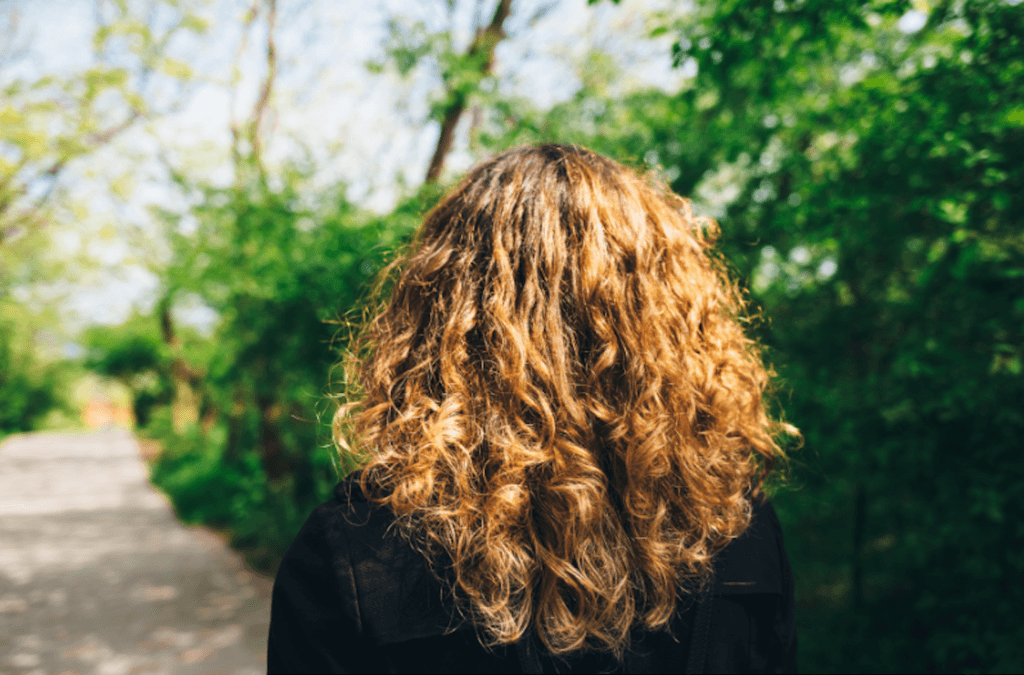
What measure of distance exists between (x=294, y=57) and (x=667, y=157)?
626cm

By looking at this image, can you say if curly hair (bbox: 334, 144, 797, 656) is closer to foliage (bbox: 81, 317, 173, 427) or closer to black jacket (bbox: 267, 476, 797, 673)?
black jacket (bbox: 267, 476, 797, 673)

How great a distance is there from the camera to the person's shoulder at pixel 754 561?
41.7 inches

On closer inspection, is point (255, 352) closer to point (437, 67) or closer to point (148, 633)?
point (148, 633)

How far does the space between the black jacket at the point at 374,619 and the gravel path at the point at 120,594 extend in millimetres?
3943

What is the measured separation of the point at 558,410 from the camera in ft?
3.44

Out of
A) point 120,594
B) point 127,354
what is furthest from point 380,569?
point 127,354

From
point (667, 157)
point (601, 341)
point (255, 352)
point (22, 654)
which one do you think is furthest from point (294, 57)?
point (601, 341)

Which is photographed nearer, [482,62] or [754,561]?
[754,561]

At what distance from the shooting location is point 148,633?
15.0 feet

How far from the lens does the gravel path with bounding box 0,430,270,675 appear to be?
420 cm

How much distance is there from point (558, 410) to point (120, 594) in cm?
627

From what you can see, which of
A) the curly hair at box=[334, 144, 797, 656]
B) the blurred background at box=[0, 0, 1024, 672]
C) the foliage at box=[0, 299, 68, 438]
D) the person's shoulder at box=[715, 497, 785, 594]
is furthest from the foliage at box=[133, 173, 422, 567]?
the foliage at box=[0, 299, 68, 438]

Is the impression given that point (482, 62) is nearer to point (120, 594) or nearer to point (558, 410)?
point (558, 410)

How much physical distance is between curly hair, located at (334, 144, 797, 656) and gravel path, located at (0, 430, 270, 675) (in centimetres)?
407
